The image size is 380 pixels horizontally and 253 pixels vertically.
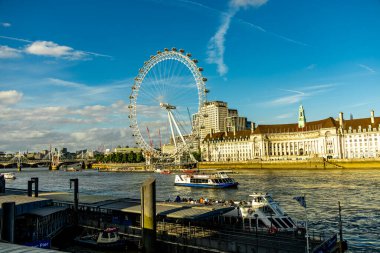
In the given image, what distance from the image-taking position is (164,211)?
25344mm

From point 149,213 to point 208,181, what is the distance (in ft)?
181

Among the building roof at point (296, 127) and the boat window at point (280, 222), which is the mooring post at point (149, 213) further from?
the building roof at point (296, 127)

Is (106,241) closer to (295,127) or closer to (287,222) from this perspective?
(287,222)

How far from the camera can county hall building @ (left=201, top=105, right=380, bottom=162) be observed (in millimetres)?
150125

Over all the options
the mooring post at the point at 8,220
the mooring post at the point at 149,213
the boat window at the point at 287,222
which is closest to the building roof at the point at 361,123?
the boat window at the point at 287,222

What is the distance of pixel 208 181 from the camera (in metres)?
75.4

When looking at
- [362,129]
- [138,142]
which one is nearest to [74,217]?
[138,142]

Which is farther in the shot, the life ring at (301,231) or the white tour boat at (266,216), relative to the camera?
the white tour boat at (266,216)

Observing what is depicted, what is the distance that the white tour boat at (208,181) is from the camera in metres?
72.7

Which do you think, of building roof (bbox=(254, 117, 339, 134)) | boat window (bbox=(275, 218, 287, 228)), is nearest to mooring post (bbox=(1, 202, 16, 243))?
boat window (bbox=(275, 218, 287, 228))

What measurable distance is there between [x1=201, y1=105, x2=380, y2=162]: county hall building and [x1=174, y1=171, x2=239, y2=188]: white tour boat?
286 feet

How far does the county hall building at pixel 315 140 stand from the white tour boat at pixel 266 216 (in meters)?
127

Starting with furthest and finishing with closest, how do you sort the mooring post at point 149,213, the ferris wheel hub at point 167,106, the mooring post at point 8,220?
the ferris wheel hub at point 167,106, the mooring post at point 149,213, the mooring post at point 8,220

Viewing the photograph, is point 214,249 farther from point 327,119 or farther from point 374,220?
point 327,119
